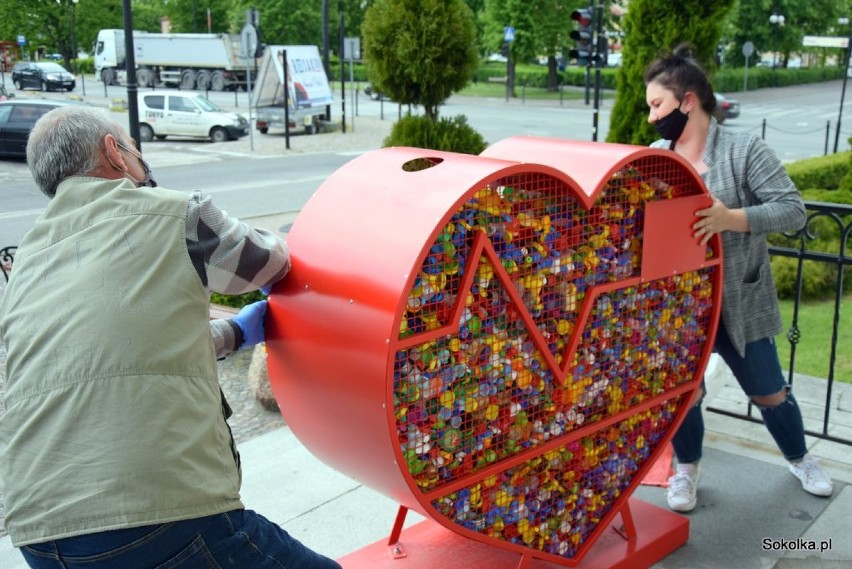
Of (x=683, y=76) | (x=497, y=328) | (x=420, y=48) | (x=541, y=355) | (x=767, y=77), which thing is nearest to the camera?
(x=497, y=328)

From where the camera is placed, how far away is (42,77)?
3912 centimetres

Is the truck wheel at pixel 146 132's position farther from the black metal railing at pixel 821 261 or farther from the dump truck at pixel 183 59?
the black metal railing at pixel 821 261

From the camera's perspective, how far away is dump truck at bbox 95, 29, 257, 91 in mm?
42750

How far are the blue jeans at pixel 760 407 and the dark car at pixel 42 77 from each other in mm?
40798

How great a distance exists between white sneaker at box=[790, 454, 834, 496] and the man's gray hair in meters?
3.28

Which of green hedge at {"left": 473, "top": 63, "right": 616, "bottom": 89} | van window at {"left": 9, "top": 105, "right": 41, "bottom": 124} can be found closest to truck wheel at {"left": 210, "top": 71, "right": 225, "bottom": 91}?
green hedge at {"left": 473, "top": 63, "right": 616, "bottom": 89}

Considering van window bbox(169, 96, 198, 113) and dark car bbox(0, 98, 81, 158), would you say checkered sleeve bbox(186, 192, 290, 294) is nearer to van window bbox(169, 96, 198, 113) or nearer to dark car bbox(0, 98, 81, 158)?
dark car bbox(0, 98, 81, 158)

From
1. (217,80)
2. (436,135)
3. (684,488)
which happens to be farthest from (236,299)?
(217,80)

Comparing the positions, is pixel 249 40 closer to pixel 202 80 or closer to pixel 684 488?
pixel 684 488

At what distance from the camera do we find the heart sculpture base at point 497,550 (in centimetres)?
310

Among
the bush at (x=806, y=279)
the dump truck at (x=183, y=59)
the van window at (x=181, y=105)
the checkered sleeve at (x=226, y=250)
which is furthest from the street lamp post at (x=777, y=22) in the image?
the checkered sleeve at (x=226, y=250)

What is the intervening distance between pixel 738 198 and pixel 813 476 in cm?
137

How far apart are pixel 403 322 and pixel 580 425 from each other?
974 millimetres

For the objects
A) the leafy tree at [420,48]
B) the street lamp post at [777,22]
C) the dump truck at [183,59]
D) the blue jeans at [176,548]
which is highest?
the street lamp post at [777,22]
